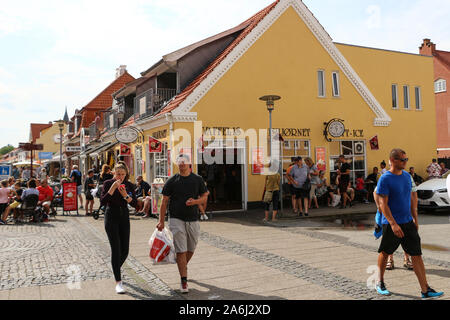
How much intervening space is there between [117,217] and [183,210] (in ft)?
3.16

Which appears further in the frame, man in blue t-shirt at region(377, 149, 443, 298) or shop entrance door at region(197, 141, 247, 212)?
shop entrance door at region(197, 141, 247, 212)

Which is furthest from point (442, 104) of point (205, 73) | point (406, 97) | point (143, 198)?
point (143, 198)

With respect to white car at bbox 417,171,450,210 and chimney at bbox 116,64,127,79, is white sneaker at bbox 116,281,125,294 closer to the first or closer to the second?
white car at bbox 417,171,450,210

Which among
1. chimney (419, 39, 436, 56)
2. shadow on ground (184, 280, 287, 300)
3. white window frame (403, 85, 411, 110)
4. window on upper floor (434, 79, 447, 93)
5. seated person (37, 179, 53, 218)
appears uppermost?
chimney (419, 39, 436, 56)

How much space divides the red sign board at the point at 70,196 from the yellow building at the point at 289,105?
131 inches

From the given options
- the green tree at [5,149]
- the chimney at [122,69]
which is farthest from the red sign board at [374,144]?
the green tree at [5,149]

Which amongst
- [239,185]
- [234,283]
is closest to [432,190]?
[239,185]

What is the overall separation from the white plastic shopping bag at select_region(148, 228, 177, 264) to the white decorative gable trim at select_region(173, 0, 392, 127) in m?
9.03

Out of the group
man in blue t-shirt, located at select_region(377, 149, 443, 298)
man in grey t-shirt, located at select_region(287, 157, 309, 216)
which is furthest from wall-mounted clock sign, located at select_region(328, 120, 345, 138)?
man in blue t-shirt, located at select_region(377, 149, 443, 298)

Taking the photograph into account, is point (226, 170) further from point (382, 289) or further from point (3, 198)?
point (382, 289)

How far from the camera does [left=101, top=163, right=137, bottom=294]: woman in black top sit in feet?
18.2

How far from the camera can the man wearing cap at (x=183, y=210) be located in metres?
5.42

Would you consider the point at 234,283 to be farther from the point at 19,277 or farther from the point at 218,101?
the point at 218,101

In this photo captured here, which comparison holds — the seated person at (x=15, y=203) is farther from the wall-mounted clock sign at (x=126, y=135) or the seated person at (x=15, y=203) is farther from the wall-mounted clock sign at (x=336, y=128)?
the wall-mounted clock sign at (x=336, y=128)
